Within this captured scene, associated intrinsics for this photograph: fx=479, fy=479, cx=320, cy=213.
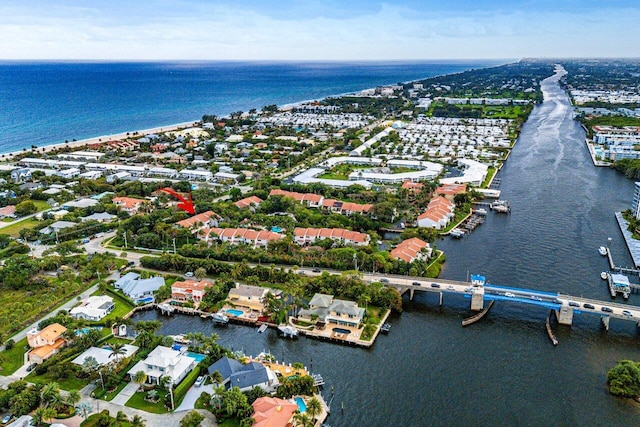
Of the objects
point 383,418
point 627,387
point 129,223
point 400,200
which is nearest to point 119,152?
point 129,223

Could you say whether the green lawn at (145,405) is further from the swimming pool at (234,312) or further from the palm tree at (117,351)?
the swimming pool at (234,312)

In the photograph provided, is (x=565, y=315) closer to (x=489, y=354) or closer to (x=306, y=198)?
(x=489, y=354)

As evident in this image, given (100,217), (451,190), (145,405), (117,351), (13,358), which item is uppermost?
(451,190)

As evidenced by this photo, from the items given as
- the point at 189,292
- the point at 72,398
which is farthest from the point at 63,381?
the point at 189,292

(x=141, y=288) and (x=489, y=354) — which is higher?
(x=141, y=288)

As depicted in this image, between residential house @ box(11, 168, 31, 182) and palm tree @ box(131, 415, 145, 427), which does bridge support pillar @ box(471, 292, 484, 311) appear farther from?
residential house @ box(11, 168, 31, 182)

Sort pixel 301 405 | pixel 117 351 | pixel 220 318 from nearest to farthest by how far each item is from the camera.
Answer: pixel 301 405 < pixel 117 351 < pixel 220 318
